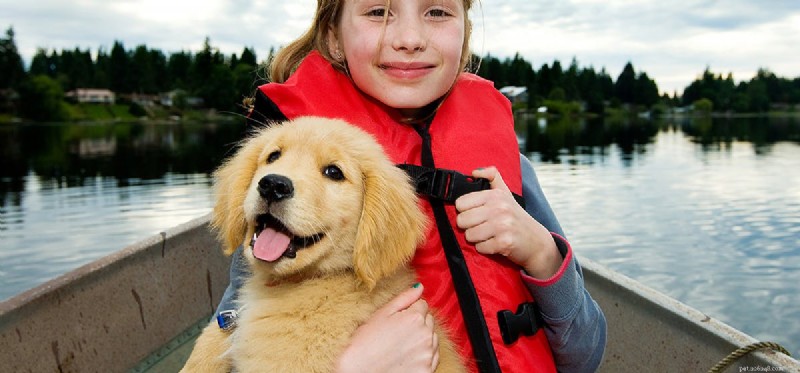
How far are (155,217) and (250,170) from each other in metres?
14.4

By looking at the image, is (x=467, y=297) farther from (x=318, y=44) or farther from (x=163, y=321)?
(x=163, y=321)

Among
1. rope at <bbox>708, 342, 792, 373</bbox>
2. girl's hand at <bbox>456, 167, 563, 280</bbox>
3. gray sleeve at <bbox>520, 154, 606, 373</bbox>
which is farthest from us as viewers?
rope at <bbox>708, 342, 792, 373</bbox>

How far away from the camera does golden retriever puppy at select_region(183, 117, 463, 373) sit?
7.00ft

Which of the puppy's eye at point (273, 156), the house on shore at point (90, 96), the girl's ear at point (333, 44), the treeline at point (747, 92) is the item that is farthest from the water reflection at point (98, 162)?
the treeline at point (747, 92)

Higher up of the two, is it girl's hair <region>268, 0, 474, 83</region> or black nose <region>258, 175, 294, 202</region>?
girl's hair <region>268, 0, 474, 83</region>

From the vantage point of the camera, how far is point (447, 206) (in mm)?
2645

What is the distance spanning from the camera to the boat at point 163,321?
137 inches

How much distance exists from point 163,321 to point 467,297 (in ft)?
11.2

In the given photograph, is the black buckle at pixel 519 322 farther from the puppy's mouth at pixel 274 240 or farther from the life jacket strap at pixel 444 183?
the puppy's mouth at pixel 274 240

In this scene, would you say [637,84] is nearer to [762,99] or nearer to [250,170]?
[762,99]

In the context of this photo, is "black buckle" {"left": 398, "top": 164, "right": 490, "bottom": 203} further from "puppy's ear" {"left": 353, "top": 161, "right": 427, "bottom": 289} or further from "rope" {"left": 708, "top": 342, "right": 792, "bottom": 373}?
"rope" {"left": 708, "top": 342, "right": 792, "bottom": 373}

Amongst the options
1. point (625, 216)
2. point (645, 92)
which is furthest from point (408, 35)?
point (645, 92)

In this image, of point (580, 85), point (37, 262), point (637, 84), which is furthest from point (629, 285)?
point (637, 84)

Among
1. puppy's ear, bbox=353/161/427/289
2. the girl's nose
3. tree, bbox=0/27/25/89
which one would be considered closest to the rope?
puppy's ear, bbox=353/161/427/289
